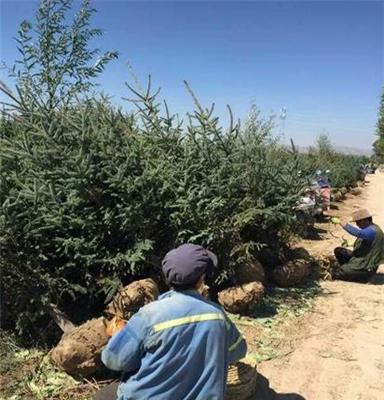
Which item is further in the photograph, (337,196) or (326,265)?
(337,196)

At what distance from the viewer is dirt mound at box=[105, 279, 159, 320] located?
5059 mm

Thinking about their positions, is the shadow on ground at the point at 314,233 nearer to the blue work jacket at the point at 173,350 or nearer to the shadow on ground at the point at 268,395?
the shadow on ground at the point at 268,395

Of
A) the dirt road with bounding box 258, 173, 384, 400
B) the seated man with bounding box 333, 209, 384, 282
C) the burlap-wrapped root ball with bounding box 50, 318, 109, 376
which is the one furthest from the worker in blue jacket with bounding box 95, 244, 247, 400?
the seated man with bounding box 333, 209, 384, 282

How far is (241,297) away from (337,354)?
132 cm

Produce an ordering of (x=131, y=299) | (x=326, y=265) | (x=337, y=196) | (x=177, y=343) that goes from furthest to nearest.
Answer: (x=337, y=196), (x=326, y=265), (x=131, y=299), (x=177, y=343)

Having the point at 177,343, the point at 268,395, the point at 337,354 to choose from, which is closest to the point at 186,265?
the point at 177,343

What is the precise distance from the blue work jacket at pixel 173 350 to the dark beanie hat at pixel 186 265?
0.08 m

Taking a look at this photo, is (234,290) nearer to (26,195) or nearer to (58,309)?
(58,309)

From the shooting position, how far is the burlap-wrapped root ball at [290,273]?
7.44 meters

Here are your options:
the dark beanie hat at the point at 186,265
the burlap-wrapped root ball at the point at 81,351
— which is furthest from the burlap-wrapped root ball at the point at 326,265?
the dark beanie hat at the point at 186,265

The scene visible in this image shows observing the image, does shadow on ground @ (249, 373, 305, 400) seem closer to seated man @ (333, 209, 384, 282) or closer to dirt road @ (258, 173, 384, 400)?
dirt road @ (258, 173, 384, 400)

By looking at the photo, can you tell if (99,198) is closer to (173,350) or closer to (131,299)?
(131,299)

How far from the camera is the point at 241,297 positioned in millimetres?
6129

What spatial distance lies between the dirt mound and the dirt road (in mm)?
1373
